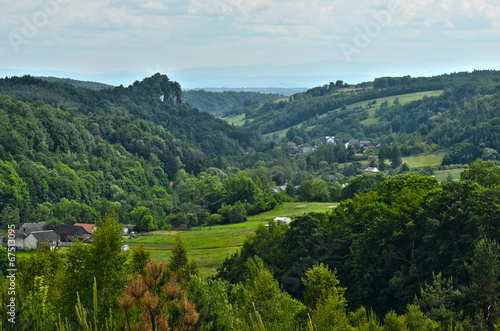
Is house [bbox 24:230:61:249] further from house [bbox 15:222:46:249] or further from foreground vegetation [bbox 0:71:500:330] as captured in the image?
foreground vegetation [bbox 0:71:500:330]

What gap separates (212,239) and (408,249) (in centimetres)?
3715

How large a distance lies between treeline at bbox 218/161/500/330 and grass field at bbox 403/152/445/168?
353 feet

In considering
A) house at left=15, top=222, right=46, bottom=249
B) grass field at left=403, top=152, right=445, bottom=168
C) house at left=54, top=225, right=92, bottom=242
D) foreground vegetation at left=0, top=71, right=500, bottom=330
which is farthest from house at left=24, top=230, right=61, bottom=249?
grass field at left=403, top=152, right=445, bottom=168

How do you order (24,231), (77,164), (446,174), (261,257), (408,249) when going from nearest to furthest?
(408,249) < (261,257) < (24,231) < (446,174) < (77,164)

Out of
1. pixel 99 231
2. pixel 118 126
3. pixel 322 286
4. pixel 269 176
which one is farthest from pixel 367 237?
pixel 118 126

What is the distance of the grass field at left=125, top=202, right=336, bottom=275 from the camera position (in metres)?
61.1

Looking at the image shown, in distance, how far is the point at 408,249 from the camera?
1645 inches

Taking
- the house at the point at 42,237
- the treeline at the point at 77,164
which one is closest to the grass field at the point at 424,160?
the treeline at the point at 77,164

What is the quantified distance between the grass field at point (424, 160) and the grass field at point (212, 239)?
68.6m

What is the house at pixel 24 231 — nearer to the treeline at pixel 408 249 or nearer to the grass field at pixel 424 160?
the treeline at pixel 408 249

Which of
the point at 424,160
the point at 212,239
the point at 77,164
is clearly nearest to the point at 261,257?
the point at 212,239

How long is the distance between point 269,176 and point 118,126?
7167cm

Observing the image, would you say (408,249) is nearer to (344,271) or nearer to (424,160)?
(344,271)

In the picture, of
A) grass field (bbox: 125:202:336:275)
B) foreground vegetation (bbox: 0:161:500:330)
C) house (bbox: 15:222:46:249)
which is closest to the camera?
foreground vegetation (bbox: 0:161:500:330)
